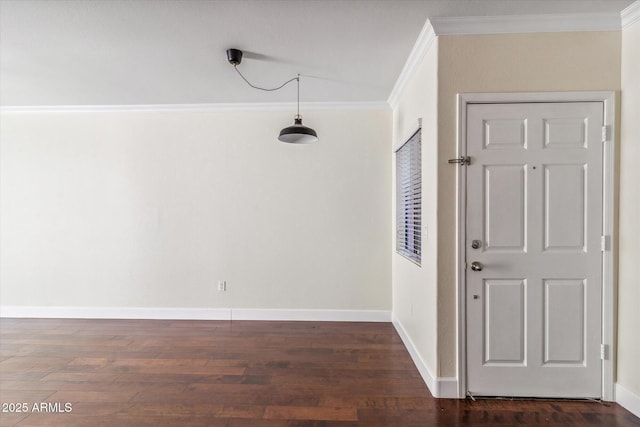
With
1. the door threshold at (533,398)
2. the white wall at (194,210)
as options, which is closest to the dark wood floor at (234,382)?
the door threshold at (533,398)

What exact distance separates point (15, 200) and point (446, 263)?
5120mm

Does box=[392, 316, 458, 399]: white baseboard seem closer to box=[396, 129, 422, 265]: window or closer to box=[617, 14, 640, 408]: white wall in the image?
box=[396, 129, 422, 265]: window

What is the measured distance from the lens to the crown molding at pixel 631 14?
197 centimetres

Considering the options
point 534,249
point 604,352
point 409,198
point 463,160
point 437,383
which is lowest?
point 437,383

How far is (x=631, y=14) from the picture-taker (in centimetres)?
202

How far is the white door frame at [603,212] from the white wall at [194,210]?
158 centimetres

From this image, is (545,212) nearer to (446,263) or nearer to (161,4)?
(446,263)

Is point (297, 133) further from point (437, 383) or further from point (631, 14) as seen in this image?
point (631, 14)

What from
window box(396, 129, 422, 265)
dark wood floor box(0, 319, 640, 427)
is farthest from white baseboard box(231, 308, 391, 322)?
window box(396, 129, 422, 265)

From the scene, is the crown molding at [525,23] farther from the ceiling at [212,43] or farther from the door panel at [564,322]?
the door panel at [564,322]

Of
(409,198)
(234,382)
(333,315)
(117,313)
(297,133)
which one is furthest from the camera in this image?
(117,313)

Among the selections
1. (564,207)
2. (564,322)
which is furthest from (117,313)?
(564,207)

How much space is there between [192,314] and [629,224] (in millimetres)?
4249

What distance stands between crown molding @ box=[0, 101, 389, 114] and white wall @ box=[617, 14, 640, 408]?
2108 millimetres
